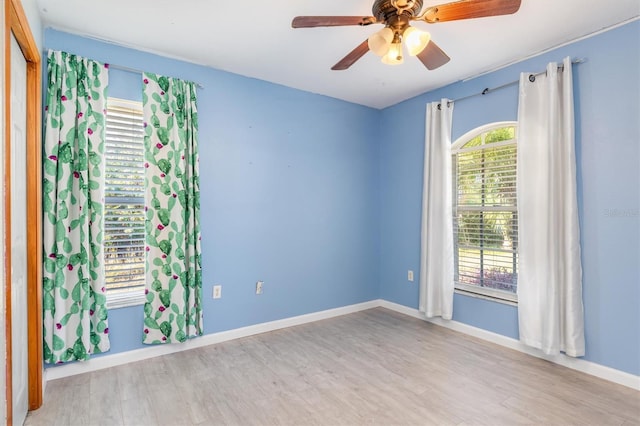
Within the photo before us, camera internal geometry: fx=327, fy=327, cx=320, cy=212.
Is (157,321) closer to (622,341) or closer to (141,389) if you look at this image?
(141,389)

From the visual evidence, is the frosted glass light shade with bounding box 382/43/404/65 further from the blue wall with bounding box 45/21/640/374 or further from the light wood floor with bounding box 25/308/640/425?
the light wood floor with bounding box 25/308/640/425

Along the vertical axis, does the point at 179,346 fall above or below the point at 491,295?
below

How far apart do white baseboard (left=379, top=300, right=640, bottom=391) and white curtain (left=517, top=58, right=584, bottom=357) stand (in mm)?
115

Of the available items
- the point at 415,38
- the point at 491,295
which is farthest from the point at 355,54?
the point at 491,295

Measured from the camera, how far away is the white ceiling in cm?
218

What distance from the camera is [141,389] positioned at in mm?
2279

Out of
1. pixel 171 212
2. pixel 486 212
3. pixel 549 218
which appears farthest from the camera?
pixel 486 212

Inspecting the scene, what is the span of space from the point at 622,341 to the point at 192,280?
3.35 meters

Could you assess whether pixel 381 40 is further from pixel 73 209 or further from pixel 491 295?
pixel 491 295

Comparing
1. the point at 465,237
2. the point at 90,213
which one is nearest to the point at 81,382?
the point at 90,213

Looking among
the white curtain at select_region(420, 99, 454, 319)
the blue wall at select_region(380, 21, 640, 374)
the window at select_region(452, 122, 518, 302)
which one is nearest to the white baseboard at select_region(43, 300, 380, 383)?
the white curtain at select_region(420, 99, 454, 319)

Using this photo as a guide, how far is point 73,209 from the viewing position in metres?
2.43

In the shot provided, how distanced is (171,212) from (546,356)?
3.38 metres

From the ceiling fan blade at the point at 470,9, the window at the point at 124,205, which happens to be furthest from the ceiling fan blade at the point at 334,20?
the window at the point at 124,205
